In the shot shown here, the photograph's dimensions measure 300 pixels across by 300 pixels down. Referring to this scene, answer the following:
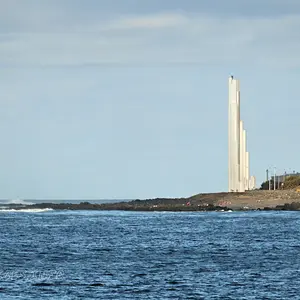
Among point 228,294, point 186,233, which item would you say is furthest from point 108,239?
point 228,294

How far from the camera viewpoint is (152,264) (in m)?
64.6

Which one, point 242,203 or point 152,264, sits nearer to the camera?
point 152,264

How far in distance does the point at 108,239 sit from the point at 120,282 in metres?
37.4

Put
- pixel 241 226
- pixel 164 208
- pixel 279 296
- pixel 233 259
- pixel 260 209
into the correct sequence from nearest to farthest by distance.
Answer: pixel 279 296, pixel 233 259, pixel 241 226, pixel 260 209, pixel 164 208

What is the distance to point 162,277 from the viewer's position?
56.8 m

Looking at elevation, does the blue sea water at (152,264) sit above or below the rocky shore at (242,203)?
below

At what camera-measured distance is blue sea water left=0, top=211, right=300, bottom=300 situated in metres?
50.7

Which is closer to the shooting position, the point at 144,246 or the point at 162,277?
the point at 162,277

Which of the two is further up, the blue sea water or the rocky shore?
the rocky shore

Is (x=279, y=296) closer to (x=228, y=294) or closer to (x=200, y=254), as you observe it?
(x=228, y=294)

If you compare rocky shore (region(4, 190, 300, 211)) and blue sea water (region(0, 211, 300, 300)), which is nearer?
blue sea water (region(0, 211, 300, 300))

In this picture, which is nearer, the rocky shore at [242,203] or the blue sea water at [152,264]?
the blue sea water at [152,264]

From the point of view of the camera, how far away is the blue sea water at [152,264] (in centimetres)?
5069

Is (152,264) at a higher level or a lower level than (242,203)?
lower
